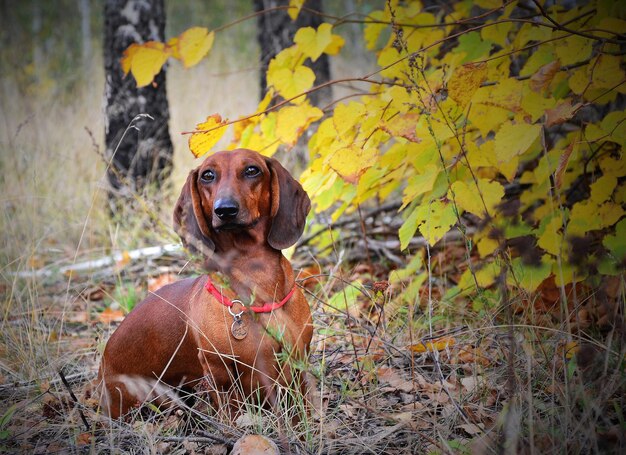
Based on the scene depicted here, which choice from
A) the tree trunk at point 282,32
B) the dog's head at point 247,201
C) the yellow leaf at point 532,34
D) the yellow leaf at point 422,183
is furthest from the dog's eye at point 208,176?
the tree trunk at point 282,32

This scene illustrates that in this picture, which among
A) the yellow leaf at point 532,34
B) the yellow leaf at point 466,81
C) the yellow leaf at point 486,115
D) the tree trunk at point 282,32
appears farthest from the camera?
the tree trunk at point 282,32

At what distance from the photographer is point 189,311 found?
245cm

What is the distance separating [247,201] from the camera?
7.64 feet

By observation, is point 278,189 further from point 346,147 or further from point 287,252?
point 287,252

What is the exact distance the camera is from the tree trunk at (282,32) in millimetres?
5535

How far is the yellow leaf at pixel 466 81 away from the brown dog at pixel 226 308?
0.75 metres

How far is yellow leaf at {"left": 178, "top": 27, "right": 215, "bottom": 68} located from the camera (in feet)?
7.76

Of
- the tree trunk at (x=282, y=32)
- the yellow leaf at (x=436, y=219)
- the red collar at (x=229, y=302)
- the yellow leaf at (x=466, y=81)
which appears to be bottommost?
the red collar at (x=229, y=302)

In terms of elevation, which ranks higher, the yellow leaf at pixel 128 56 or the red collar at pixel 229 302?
the yellow leaf at pixel 128 56

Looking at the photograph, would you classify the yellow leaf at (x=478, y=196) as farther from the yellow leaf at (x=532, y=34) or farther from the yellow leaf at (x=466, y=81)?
the yellow leaf at (x=532, y=34)

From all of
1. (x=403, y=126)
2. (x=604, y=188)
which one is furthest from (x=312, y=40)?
(x=604, y=188)

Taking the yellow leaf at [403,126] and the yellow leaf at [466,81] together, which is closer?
the yellow leaf at [466,81]

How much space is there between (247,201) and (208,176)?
0.24 metres

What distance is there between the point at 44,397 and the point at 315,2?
462 centimetres
